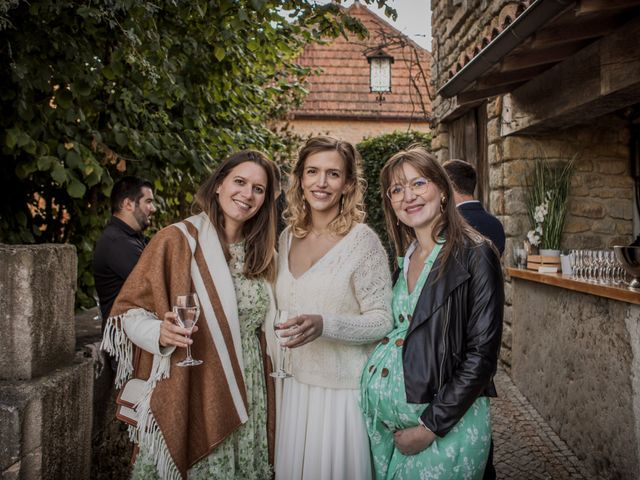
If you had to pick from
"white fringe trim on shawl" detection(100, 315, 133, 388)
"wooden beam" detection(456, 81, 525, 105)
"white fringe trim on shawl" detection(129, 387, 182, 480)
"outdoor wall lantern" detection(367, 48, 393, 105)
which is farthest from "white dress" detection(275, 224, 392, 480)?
"outdoor wall lantern" detection(367, 48, 393, 105)

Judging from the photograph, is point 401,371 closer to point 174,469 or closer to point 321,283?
point 321,283

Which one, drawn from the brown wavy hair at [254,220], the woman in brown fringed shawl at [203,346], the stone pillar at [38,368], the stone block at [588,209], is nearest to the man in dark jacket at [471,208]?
the stone block at [588,209]

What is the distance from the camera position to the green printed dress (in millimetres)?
1858

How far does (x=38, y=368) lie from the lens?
83.0 inches

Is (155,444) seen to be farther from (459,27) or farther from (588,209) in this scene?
(459,27)

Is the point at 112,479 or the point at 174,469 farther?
the point at 112,479

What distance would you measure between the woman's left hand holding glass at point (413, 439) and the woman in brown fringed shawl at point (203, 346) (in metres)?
0.67

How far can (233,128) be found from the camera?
600cm

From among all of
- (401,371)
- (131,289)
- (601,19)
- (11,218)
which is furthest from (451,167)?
(11,218)

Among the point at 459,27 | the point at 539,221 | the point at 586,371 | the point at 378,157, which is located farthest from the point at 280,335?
the point at 378,157

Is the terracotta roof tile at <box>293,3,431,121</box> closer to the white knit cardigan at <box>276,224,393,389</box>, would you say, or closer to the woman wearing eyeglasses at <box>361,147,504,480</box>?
the white knit cardigan at <box>276,224,393,389</box>

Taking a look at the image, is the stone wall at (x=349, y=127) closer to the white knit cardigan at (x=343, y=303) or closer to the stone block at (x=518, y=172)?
the stone block at (x=518, y=172)

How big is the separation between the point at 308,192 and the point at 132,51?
2.17 m

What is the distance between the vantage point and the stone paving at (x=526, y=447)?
333 cm
